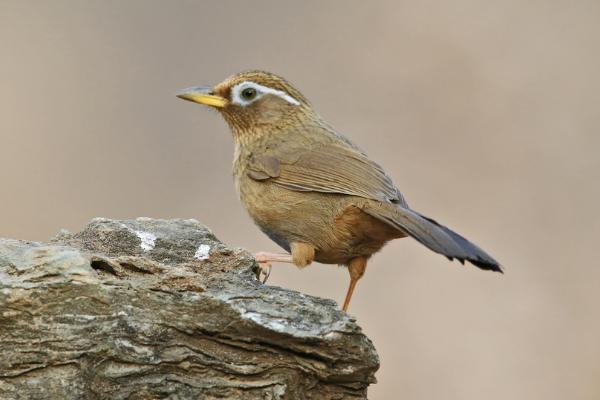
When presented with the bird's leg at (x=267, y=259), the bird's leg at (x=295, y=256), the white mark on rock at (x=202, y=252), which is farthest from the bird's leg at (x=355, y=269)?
the white mark on rock at (x=202, y=252)

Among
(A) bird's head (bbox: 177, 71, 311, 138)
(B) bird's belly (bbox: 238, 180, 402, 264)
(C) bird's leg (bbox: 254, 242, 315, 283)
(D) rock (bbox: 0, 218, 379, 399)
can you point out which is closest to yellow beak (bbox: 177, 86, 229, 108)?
(A) bird's head (bbox: 177, 71, 311, 138)

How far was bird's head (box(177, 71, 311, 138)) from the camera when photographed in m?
5.71

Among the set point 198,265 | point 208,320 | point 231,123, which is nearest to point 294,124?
point 231,123

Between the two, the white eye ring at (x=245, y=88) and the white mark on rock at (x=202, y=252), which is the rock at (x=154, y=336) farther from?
the white eye ring at (x=245, y=88)

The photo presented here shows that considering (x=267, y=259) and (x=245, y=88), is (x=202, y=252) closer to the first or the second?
(x=267, y=259)

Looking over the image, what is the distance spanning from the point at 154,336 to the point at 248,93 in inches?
95.2

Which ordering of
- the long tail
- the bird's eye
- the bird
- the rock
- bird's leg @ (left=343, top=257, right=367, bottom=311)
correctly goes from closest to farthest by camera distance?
1. the rock
2. the long tail
3. the bird
4. bird's leg @ (left=343, top=257, right=367, bottom=311)
5. the bird's eye

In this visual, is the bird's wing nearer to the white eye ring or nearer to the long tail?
the long tail

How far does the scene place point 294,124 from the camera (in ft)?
19.2

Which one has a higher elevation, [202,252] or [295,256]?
[295,256]

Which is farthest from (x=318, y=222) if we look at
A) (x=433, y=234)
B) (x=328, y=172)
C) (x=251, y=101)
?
(x=251, y=101)

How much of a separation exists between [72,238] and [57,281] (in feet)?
2.79

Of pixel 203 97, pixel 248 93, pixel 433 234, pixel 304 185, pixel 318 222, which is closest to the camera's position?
pixel 433 234

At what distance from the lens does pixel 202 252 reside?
177 inches
